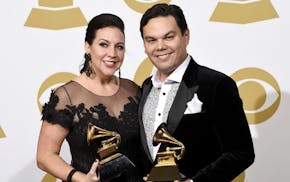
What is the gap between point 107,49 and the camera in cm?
148

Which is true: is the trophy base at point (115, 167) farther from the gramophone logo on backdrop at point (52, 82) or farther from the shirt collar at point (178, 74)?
the gramophone logo on backdrop at point (52, 82)

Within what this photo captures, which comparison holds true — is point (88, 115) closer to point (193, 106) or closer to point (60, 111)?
point (60, 111)

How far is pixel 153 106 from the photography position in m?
1.40

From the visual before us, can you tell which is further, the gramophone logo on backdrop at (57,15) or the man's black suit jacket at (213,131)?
the gramophone logo on backdrop at (57,15)

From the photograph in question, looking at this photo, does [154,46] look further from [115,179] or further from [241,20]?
[241,20]

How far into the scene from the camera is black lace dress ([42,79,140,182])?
4.78 feet

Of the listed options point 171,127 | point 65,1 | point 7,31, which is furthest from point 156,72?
point 7,31

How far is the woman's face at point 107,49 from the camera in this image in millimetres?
1476

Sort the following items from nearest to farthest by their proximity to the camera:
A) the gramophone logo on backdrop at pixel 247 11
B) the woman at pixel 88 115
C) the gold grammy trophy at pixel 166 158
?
1. the gold grammy trophy at pixel 166 158
2. the woman at pixel 88 115
3. the gramophone logo on backdrop at pixel 247 11

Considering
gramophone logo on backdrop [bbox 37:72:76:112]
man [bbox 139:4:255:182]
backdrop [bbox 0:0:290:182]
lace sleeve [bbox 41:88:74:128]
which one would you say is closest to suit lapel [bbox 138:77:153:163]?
man [bbox 139:4:255:182]

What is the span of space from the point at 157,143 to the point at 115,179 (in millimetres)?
295

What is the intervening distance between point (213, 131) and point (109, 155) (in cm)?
30

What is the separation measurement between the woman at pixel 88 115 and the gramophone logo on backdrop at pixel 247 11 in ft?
2.20

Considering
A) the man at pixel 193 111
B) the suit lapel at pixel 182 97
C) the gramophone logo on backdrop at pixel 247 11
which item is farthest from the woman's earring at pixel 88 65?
the gramophone logo on backdrop at pixel 247 11
